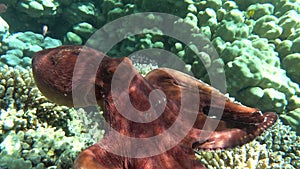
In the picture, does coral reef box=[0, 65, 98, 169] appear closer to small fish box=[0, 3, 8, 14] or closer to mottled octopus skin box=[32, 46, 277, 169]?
mottled octopus skin box=[32, 46, 277, 169]

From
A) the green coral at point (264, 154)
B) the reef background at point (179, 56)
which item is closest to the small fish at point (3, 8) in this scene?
the reef background at point (179, 56)

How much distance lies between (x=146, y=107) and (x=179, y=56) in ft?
10.4

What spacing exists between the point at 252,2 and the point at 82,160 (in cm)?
509

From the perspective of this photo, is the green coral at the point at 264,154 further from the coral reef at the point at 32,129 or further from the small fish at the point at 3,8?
the small fish at the point at 3,8

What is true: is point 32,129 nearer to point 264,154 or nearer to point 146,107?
point 146,107

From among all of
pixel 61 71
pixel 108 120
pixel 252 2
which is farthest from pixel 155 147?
pixel 252 2

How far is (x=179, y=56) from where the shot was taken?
501cm

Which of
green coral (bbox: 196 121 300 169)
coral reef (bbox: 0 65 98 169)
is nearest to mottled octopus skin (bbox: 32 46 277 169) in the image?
coral reef (bbox: 0 65 98 169)

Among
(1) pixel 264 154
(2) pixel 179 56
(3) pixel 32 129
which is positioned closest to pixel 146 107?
(3) pixel 32 129

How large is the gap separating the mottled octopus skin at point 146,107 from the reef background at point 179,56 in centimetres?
68

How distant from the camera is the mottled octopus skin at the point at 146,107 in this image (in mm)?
1852

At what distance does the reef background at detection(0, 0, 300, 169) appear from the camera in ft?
8.86

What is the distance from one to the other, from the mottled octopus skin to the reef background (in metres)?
0.68

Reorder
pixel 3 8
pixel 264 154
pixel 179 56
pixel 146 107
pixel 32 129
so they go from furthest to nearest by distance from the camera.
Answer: pixel 3 8
pixel 179 56
pixel 264 154
pixel 32 129
pixel 146 107
